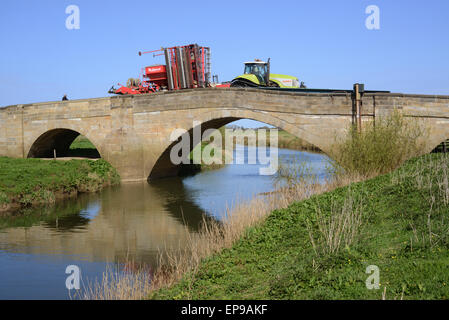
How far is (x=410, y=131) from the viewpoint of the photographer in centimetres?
1577

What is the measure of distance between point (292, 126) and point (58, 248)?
37.1 feet

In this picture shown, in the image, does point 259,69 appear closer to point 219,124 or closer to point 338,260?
point 219,124

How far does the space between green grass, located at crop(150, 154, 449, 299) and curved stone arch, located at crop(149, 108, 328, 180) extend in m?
9.11

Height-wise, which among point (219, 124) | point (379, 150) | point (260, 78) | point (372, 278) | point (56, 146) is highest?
point (260, 78)

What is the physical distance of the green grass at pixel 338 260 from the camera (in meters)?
5.74

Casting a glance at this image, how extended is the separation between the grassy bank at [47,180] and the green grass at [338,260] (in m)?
11.3

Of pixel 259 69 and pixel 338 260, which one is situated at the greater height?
pixel 259 69

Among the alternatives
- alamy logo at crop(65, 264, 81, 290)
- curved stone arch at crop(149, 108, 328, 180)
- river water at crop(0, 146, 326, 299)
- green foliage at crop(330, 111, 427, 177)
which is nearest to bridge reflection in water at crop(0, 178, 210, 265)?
river water at crop(0, 146, 326, 299)

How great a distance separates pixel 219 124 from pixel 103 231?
1163 cm

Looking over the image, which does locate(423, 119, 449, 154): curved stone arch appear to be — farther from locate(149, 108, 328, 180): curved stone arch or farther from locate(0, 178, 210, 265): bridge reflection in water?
locate(0, 178, 210, 265): bridge reflection in water

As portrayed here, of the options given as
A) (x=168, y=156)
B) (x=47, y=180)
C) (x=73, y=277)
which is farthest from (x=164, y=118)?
(x=73, y=277)

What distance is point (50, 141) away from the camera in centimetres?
2927

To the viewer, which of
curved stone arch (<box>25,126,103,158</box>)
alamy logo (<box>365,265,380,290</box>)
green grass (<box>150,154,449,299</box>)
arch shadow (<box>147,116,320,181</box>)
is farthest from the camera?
curved stone arch (<box>25,126,103,158</box>)

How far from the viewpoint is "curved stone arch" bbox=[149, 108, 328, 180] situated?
19.1 meters
